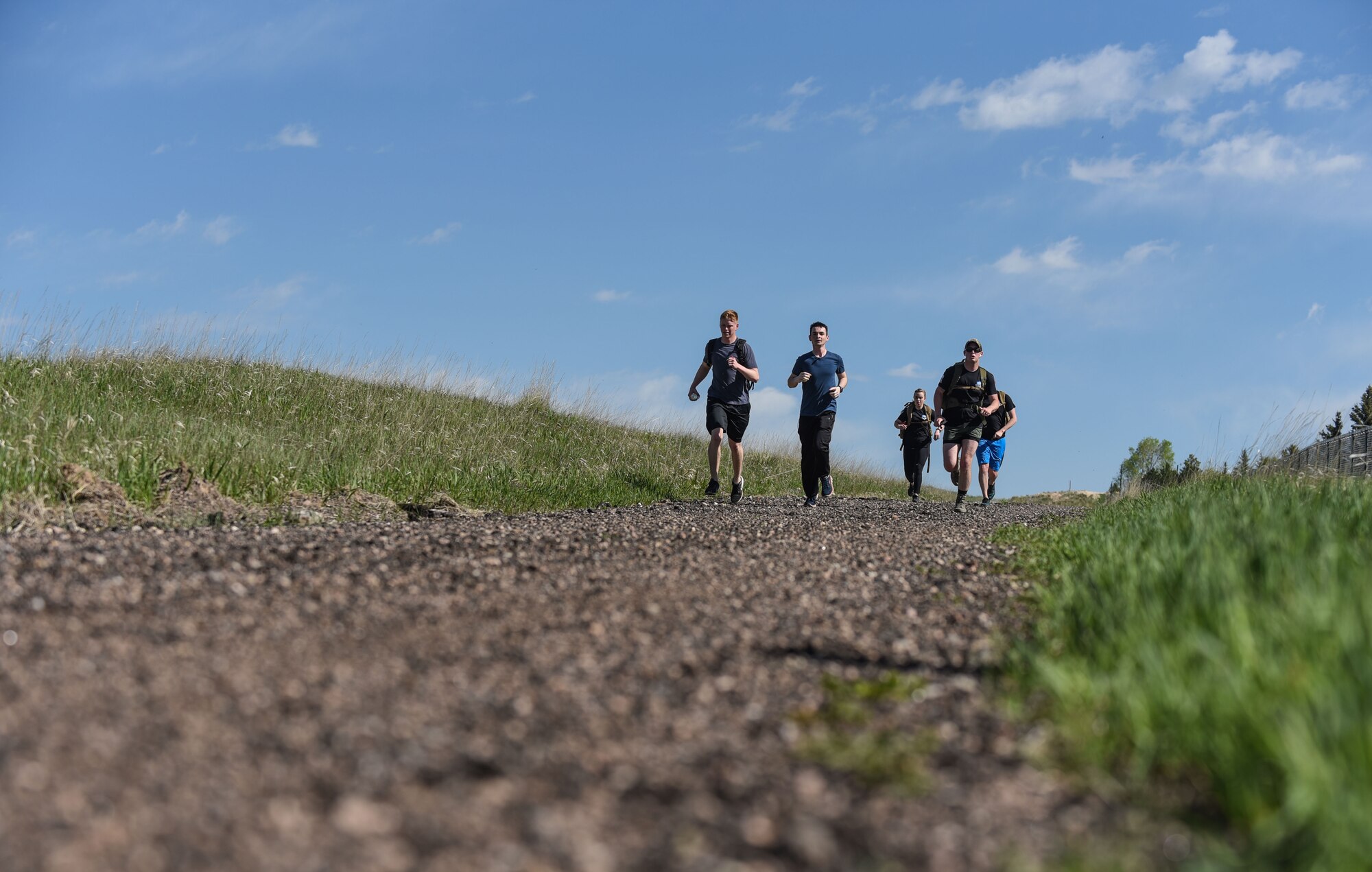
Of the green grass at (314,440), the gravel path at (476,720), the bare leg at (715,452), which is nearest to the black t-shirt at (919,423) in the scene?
the green grass at (314,440)

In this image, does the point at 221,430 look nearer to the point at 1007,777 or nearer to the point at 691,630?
the point at 691,630

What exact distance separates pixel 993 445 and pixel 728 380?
6.42 metres

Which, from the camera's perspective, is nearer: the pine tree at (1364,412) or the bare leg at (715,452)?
the bare leg at (715,452)

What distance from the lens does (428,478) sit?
1170cm

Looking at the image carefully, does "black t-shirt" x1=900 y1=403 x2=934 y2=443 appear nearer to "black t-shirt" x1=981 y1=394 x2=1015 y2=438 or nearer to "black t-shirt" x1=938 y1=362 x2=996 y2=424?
"black t-shirt" x1=981 y1=394 x2=1015 y2=438

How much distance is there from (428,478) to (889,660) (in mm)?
8527

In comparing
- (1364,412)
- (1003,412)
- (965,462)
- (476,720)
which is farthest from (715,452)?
(1364,412)

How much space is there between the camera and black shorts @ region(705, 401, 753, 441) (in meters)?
13.3

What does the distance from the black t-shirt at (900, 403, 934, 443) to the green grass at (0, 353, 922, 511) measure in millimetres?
2454

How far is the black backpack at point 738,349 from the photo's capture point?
520 inches

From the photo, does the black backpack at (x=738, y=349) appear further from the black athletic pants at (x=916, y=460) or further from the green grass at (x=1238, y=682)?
the green grass at (x=1238, y=682)

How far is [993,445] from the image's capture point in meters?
17.7

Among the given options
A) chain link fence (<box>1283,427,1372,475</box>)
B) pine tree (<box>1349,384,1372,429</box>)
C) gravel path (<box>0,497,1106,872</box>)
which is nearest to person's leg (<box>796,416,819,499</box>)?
chain link fence (<box>1283,427,1372,475</box>)

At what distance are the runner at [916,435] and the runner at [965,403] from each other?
145 inches
